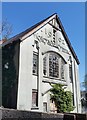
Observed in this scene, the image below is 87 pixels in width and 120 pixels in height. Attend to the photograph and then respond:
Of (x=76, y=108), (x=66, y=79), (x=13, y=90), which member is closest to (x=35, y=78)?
(x=13, y=90)

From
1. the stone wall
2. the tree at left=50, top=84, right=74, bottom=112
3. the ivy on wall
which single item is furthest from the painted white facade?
the stone wall

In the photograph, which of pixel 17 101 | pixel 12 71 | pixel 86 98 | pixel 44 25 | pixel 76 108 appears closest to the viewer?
pixel 17 101

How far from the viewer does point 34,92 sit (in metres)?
17.6

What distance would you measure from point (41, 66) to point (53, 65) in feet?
6.32

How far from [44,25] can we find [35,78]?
5782 millimetres

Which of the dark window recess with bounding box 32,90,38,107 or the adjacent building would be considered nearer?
the adjacent building

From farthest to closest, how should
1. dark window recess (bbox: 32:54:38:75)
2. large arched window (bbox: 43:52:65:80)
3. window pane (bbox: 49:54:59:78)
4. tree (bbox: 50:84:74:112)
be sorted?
window pane (bbox: 49:54:59:78)
large arched window (bbox: 43:52:65:80)
tree (bbox: 50:84:74:112)
dark window recess (bbox: 32:54:38:75)

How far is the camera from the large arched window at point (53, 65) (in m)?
19.2

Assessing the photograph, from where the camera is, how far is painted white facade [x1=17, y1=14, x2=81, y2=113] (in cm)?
1667

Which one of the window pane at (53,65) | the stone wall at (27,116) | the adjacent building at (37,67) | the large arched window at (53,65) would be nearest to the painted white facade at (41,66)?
the adjacent building at (37,67)

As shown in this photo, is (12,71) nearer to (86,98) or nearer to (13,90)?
(13,90)

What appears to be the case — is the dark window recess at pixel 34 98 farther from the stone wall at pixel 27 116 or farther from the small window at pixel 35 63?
the stone wall at pixel 27 116

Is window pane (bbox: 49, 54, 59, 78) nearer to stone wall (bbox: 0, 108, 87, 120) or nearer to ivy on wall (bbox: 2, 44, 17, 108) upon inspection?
ivy on wall (bbox: 2, 44, 17, 108)

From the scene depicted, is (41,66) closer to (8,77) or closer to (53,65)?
(53,65)
